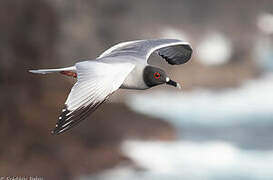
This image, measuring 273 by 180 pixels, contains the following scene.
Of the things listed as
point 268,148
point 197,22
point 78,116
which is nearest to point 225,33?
point 197,22

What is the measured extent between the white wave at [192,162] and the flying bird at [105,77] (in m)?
1.76

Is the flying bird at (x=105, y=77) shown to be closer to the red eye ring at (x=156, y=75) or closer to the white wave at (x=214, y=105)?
the red eye ring at (x=156, y=75)

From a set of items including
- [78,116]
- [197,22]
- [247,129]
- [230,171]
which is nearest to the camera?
[78,116]

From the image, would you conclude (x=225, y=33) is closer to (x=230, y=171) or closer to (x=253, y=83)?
(x=253, y=83)

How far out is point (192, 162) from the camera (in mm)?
3020

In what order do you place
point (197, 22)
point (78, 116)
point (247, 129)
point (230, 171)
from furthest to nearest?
1. point (197, 22)
2. point (247, 129)
3. point (230, 171)
4. point (78, 116)

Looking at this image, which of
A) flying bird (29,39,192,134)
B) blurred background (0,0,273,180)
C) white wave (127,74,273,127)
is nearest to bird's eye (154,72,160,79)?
flying bird (29,39,192,134)

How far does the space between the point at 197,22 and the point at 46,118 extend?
1178 mm

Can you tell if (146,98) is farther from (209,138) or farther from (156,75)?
(156,75)

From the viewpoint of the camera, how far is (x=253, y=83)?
11.0 feet

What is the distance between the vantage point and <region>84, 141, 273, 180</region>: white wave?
9.56ft

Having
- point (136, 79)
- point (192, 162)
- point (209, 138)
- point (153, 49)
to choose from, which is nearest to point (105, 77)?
point (136, 79)

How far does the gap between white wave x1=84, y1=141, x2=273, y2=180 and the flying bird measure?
1.76 m

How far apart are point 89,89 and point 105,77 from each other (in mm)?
41
